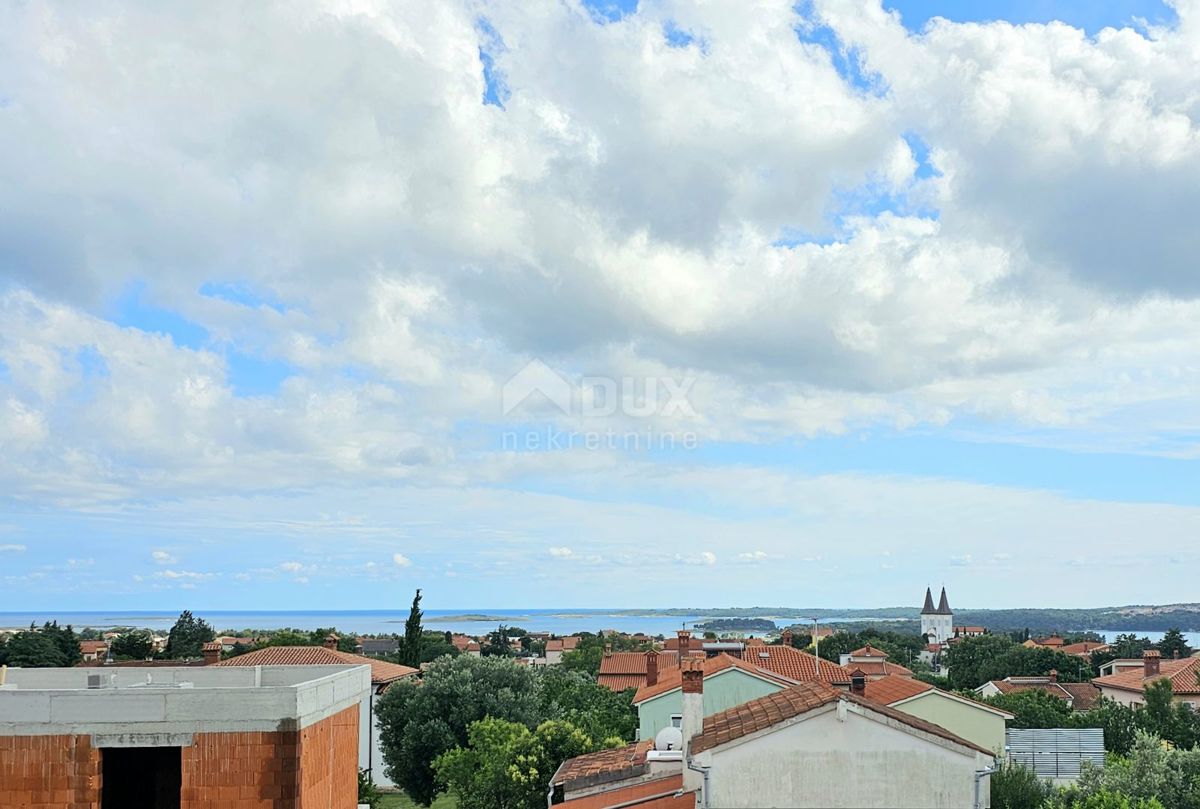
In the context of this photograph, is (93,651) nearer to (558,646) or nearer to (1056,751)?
(558,646)

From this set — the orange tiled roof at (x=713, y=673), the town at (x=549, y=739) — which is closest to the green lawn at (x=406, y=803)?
the town at (x=549, y=739)

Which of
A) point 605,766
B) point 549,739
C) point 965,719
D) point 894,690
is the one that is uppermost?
Answer: point 605,766

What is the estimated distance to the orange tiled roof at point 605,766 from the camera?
2447cm

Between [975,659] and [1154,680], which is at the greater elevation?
[1154,680]

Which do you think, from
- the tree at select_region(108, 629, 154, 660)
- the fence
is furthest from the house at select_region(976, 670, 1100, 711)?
the tree at select_region(108, 629, 154, 660)

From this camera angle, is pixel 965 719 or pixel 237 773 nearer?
pixel 237 773

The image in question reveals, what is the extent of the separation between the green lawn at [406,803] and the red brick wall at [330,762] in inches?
1112

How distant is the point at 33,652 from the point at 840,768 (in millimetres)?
84703

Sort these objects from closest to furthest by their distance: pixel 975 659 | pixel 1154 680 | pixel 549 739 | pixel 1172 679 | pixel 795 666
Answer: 1. pixel 549 739
2. pixel 795 666
3. pixel 1154 680
4. pixel 1172 679
5. pixel 975 659

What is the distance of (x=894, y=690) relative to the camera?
131ft

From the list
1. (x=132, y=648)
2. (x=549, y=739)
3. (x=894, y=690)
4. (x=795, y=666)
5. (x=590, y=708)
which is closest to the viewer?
(x=549, y=739)

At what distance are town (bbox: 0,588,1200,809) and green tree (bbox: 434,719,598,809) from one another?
67mm

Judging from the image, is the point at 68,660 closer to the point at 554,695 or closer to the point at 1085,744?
the point at 554,695

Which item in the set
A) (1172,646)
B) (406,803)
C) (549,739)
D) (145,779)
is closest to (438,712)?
(406,803)
